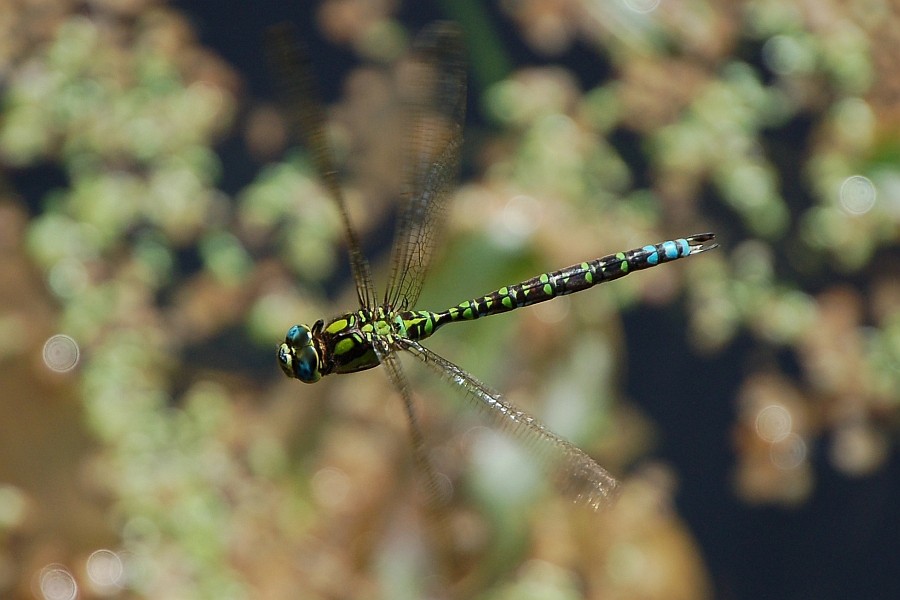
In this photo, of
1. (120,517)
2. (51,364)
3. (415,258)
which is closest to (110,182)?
(51,364)

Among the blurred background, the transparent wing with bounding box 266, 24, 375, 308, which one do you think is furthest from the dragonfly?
the blurred background

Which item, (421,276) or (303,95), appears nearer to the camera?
(303,95)

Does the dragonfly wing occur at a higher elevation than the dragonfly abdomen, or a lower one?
lower

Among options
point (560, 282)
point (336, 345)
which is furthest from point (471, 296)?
point (336, 345)

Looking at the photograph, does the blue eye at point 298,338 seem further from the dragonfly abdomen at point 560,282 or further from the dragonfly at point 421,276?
the dragonfly abdomen at point 560,282

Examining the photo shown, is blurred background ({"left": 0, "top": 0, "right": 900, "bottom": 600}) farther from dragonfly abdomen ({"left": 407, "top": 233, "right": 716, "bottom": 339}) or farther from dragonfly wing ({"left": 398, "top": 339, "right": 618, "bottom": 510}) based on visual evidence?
dragonfly wing ({"left": 398, "top": 339, "right": 618, "bottom": 510})

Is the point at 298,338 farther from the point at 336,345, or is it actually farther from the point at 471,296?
the point at 471,296

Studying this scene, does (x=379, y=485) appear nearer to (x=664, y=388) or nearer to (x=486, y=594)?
(x=486, y=594)
